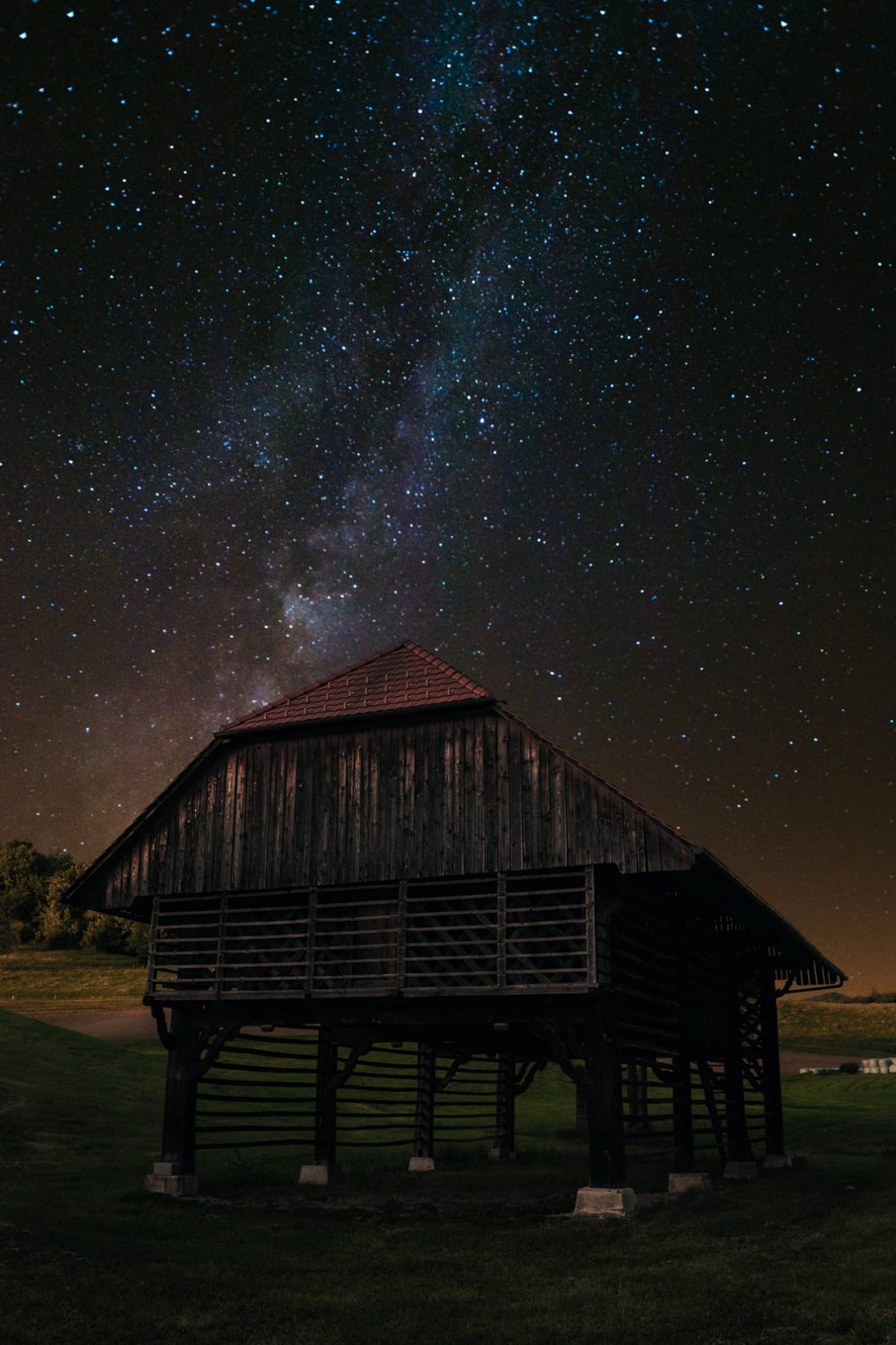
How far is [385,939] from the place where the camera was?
22.0 meters

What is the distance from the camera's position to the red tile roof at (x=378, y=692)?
2170 cm

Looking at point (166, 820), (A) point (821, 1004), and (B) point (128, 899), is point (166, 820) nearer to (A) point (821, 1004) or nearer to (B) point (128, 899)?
(B) point (128, 899)

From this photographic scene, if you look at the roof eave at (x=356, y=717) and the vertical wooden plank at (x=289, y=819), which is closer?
the roof eave at (x=356, y=717)

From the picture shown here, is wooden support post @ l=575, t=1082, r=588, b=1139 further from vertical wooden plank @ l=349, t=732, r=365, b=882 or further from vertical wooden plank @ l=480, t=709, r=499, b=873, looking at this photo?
vertical wooden plank @ l=480, t=709, r=499, b=873

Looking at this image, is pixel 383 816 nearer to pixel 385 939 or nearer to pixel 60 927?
pixel 385 939

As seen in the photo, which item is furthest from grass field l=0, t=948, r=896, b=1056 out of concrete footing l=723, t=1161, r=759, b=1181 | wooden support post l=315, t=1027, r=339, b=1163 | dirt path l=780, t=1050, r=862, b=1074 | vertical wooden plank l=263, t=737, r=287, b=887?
vertical wooden plank l=263, t=737, r=287, b=887

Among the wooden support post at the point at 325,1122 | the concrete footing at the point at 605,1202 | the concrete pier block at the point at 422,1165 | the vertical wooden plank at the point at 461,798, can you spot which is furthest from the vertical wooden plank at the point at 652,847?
the concrete pier block at the point at 422,1165

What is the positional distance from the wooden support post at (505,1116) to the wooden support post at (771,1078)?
5.98 metres

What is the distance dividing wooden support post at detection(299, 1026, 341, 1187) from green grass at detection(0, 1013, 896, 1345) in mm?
639

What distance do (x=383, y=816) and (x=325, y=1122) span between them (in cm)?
653

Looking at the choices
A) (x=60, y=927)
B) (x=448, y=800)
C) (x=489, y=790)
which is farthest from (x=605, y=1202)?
(x=60, y=927)

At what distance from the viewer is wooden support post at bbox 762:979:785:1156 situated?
1073 inches

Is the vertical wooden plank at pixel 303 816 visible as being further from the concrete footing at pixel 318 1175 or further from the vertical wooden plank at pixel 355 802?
the concrete footing at pixel 318 1175

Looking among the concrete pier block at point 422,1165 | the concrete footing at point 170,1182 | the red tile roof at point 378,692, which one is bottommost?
the concrete pier block at point 422,1165
